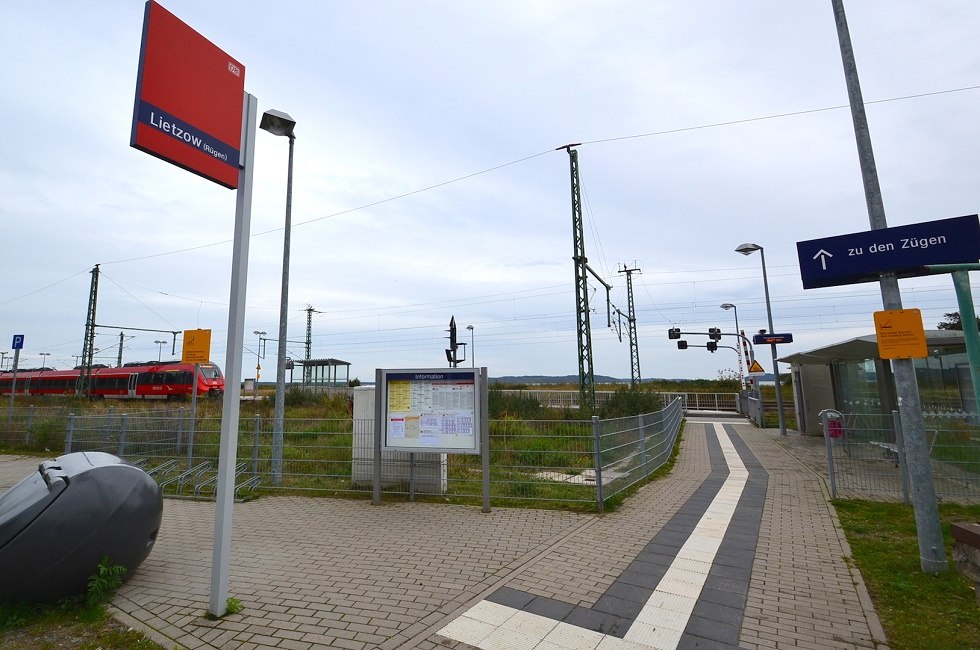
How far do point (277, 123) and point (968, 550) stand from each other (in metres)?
11.7

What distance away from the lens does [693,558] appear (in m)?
5.47

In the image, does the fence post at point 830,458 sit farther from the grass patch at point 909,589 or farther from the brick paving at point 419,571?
the grass patch at point 909,589

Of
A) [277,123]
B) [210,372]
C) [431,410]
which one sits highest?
[277,123]

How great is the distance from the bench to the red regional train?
32.8 m

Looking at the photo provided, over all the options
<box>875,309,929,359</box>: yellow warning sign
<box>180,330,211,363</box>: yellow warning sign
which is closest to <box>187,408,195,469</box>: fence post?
<box>180,330,211,363</box>: yellow warning sign

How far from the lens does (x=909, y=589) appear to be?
14.9 ft

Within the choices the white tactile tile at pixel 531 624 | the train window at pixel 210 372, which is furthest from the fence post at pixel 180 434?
the train window at pixel 210 372

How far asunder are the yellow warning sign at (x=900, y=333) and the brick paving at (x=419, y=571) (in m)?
2.26

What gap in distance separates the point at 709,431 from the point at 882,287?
1697 cm

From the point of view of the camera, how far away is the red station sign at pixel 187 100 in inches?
146

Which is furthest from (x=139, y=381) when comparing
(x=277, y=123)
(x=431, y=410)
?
(x=431, y=410)

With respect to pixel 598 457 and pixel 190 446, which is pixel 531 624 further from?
pixel 190 446

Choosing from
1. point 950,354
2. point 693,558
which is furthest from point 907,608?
point 950,354

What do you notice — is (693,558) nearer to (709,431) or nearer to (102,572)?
(102,572)
